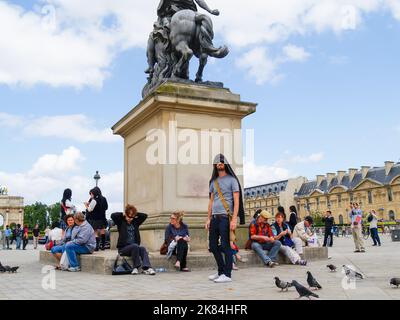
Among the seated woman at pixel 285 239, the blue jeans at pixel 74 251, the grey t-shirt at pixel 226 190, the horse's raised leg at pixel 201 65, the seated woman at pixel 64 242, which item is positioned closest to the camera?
the grey t-shirt at pixel 226 190

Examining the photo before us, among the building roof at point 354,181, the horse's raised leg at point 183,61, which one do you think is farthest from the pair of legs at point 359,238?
the building roof at point 354,181

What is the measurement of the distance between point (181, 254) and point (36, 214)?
152 m

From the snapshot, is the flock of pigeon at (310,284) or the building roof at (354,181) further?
the building roof at (354,181)

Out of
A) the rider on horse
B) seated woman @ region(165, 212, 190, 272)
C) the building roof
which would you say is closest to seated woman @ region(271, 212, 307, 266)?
seated woman @ region(165, 212, 190, 272)

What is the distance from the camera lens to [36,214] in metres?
151

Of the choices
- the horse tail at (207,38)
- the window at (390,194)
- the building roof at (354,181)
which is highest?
the building roof at (354,181)

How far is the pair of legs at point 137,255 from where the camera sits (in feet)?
27.6

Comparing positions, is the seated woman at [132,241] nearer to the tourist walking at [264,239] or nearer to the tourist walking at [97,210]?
the tourist walking at [264,239]

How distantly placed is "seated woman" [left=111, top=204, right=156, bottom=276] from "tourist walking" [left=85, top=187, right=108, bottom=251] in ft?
9.06

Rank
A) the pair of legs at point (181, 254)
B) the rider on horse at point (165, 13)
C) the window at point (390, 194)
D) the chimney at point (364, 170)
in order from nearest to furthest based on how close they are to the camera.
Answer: the pair of legs at point (181, 254)
the rider on horse at point (165, 13)
the window at point (390, 194)
the chimney at point (364, 170)

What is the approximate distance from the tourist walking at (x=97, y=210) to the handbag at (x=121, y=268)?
3.25 meters

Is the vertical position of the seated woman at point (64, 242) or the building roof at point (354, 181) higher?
the building roof at point (354, 181)

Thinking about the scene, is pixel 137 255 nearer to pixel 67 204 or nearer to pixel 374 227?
pixel 67 204
